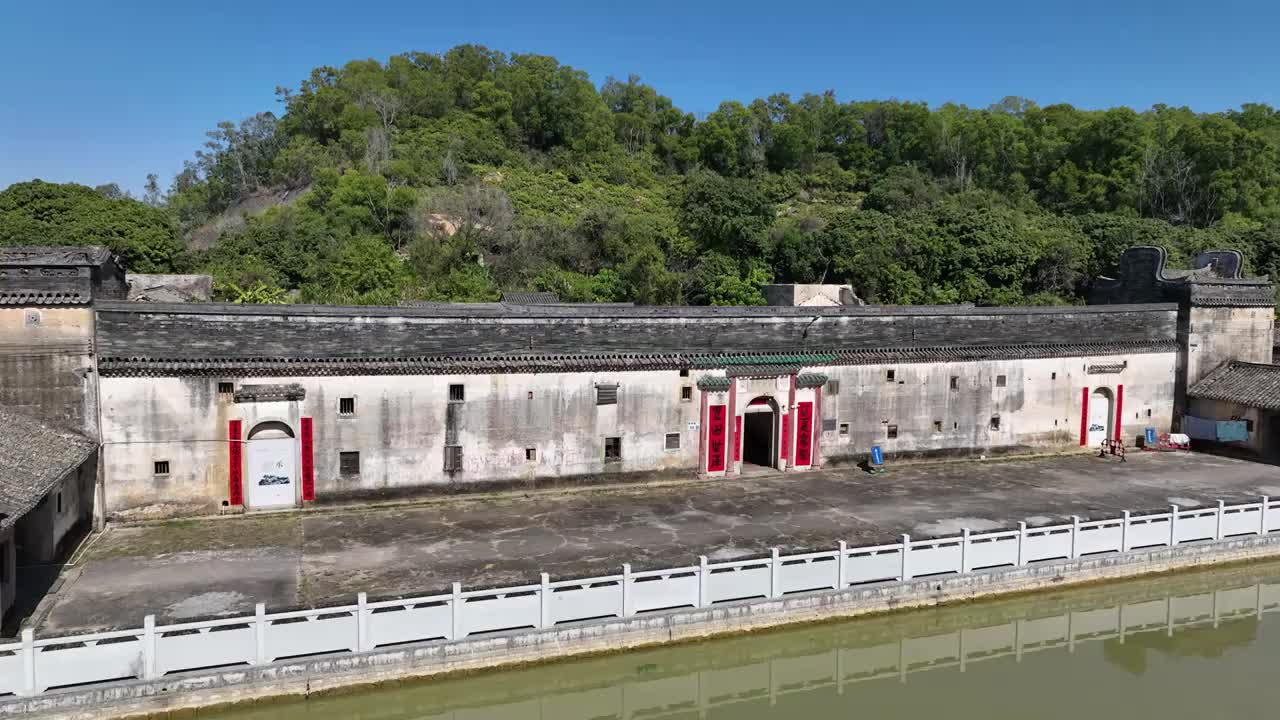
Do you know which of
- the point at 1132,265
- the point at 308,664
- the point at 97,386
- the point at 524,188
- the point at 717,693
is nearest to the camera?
the point at 308,664

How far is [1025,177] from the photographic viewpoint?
74.5m

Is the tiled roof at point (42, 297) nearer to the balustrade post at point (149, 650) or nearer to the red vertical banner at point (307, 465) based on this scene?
the red vertical banner at point (307, 465)

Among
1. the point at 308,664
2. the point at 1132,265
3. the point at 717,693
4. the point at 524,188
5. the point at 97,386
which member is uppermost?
the point at 524,188

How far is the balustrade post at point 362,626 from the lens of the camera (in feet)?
37.2

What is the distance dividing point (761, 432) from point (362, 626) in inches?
560

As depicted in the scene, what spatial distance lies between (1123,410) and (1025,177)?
5468 centimetres

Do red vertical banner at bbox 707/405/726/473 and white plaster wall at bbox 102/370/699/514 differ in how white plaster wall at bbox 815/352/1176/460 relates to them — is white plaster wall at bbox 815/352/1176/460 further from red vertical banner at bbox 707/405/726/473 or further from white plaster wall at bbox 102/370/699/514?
white plaster wall at bbox 102/370/699/514

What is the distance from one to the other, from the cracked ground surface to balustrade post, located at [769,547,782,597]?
1672 millimetres

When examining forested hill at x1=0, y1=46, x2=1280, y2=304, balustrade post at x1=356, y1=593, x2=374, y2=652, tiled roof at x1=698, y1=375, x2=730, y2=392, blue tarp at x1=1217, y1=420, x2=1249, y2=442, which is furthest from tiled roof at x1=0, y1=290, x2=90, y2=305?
blue tarp at x1=1217, y1=420, x2=1249, y2=442

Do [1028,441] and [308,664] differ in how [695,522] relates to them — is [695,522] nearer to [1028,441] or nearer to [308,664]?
[308,664]

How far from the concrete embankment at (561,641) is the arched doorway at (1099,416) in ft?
27.5

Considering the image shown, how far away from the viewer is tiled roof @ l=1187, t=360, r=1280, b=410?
23.6 m

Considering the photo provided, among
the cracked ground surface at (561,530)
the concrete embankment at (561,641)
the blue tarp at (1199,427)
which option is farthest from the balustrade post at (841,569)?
the blue tarp at (1199,427)

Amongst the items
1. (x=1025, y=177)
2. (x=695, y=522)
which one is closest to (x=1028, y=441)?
(x=695, y=522)
